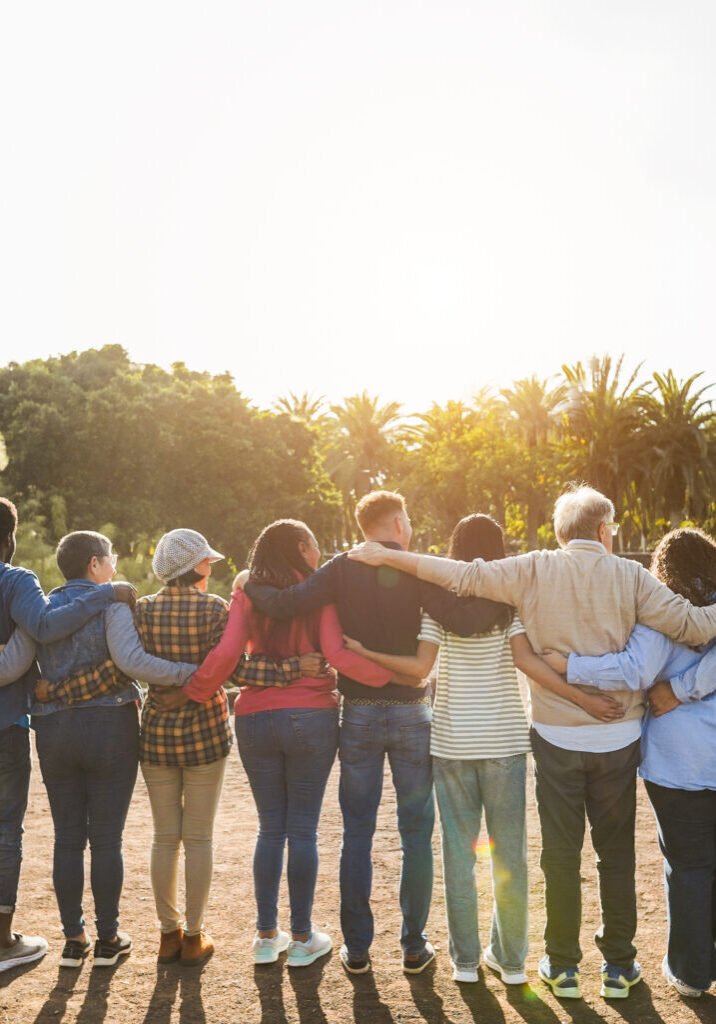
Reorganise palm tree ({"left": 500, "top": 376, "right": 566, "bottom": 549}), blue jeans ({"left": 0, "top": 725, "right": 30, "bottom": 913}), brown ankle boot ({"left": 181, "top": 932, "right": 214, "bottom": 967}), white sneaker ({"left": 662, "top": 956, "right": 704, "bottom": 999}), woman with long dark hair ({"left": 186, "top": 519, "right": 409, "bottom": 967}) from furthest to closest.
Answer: palm tree ({"left": 500, "top": 376, "right": 566, "bottom": 549}) → blue jeans ({"left": 0, "top": 725, "right": 30, "bottom": 913}) → brown ankle boot ({"left": 181, "top": 932, "right": 214, "bottom": 967}) → woman with long dark hair ({"left": 186, "top": 519, "right": 409, "bottom": 967}) → white sneaker ({"left": 662, "top": 956, "right": 704, "bottom": 999})

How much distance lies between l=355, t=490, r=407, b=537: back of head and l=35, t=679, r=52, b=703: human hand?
1573 millimetres

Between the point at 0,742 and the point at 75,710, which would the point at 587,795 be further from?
the point at 0,742

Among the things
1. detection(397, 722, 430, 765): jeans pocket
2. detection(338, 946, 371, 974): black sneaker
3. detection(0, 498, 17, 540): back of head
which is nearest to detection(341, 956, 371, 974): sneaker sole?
detection(338, 946, 371, 974): black sneaker

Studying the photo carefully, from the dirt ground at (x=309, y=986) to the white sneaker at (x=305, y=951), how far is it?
0.12ft

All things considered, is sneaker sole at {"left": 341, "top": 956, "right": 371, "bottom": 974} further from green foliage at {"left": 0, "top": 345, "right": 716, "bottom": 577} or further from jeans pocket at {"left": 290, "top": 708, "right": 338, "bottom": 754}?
green foliage at {"left": 0, "top": 345, "right": 716, "bottom": 577}

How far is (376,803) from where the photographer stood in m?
4.13

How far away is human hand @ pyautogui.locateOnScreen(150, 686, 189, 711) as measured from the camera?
423 cm

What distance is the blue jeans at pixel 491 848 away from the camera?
12.9 feet

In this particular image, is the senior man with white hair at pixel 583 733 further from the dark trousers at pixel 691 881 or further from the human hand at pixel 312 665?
the human hand at pixel 312 665

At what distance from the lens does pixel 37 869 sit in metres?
5.91

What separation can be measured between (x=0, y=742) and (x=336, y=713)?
156 centimetres

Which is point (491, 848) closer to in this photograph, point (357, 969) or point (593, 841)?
point (593, 841)

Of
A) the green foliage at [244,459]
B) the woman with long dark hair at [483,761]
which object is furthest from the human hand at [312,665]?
the green foliage at [244,459]

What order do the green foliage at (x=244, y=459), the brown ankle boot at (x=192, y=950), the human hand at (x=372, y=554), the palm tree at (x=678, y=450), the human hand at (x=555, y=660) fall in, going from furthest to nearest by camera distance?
the palm tree at (x=678, y=450) → the green foliage at (x=244, y=459) → the brown ankle boot at (x=192, y=950) → the human hand at (x=372, y=554) → the human hand at (x=555, y=660)
